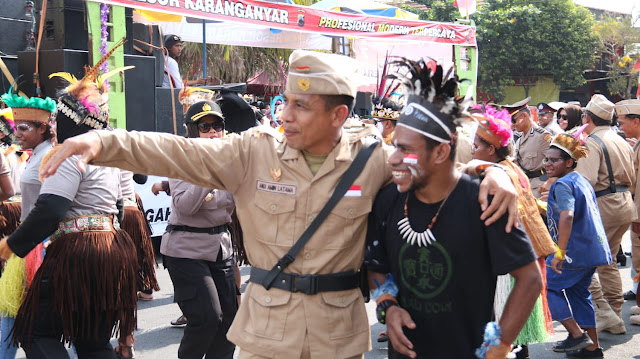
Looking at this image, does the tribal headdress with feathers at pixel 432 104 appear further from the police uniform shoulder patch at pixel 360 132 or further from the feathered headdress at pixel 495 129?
the feathered headdress at pixel 495 129

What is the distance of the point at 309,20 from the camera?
1157 centimetres

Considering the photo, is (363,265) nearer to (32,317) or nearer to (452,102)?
(452,102)

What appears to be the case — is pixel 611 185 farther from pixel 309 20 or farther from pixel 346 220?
pixel 309 20

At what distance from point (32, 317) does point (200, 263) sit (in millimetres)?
1223

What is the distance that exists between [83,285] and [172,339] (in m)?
2.13

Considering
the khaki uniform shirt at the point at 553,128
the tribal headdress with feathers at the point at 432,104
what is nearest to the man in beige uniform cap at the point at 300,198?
the tribal headdress with feathers at the point at 432,104

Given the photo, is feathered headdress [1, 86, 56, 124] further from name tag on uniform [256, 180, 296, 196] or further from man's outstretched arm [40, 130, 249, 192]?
name tag on uniform [256, 180, 296, 196]

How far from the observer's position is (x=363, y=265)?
3.09 meters

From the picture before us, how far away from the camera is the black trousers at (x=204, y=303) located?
4.65 m

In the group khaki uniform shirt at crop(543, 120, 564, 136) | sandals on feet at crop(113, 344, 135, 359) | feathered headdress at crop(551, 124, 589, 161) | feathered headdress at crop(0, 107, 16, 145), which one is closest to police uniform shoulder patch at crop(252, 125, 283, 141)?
sandals on feet at crop(113, 344, 135, 359)

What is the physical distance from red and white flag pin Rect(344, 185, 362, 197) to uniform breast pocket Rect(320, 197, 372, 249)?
0.01 meters

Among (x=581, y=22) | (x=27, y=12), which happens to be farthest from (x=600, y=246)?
(x=581, y=22)

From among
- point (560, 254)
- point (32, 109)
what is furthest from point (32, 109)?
point (560, 254)

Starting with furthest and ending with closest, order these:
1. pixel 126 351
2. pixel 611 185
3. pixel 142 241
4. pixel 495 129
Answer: pixel 611 185, pixel 142 241, pixel 126 351, pixel 495 129
